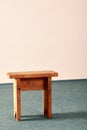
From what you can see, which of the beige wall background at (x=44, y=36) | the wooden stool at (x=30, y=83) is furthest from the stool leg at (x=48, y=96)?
the beige wall background at (x=44, y=36)

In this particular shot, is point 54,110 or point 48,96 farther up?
point 48,96

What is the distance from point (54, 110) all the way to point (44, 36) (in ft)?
7.28

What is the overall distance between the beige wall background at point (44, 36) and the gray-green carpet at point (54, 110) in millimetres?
589

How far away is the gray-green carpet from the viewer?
2.83m

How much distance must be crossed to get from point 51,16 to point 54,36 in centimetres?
41

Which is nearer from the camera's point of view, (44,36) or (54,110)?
(54,110)

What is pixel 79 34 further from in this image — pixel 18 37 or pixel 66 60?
pixel 18 37

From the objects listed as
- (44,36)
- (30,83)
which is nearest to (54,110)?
(30,83)

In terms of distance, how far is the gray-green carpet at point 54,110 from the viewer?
111 inches

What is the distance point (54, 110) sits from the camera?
343 cm

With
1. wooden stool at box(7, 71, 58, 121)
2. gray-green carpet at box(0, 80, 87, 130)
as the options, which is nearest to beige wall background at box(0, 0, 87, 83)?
gray-green carpet at box(0, 80, 87, 130)

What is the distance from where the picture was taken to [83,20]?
549 centimetres

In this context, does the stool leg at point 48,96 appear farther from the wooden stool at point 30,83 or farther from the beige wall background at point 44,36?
the beige wall background at point 44,36

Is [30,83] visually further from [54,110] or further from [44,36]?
[44,36]
